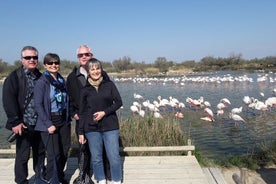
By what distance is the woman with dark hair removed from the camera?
161 inches

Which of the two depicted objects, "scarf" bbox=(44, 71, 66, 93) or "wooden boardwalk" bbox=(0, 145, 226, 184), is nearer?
"scarf" bbox=(44, 71, 66, 93)

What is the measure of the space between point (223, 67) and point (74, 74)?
66343 mm

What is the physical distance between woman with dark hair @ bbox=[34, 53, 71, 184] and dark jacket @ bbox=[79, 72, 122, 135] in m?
0.24

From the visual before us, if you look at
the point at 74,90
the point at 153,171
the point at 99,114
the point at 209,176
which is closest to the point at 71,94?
the point at 74,90

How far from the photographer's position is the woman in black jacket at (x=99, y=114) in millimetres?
4316

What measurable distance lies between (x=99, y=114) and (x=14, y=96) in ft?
3.47

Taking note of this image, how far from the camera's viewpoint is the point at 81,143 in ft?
14.7

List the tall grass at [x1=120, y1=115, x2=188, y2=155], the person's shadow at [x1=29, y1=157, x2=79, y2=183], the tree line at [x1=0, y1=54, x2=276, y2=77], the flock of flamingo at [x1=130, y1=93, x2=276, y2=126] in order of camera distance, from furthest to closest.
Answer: the tree line at [x1=0, y1=54, x2=276, y2=77], the flock of flamingo at [x1=130, y1=93, x2=276, y2=126], the tall grass at [x1=120, y1=115, x2=188, y2=155], the person's shadow at [x1=29, y1=157, x2=79, y2=183]

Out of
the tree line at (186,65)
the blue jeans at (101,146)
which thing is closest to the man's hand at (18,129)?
the blue jeans at (101,146)

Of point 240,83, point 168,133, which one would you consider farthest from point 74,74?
point 240,83

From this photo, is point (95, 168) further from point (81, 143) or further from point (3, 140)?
point (3, 140)

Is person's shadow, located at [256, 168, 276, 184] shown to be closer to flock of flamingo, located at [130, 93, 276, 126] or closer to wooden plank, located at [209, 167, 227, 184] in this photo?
wooden plank, located at [209, 167, 227, 184]

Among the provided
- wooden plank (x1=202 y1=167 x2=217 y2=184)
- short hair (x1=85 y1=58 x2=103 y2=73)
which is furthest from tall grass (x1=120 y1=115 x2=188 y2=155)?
short hair (x1=85 y1=58 x2=103 y2=73)

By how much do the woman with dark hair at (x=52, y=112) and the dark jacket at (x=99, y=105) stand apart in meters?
0.24
